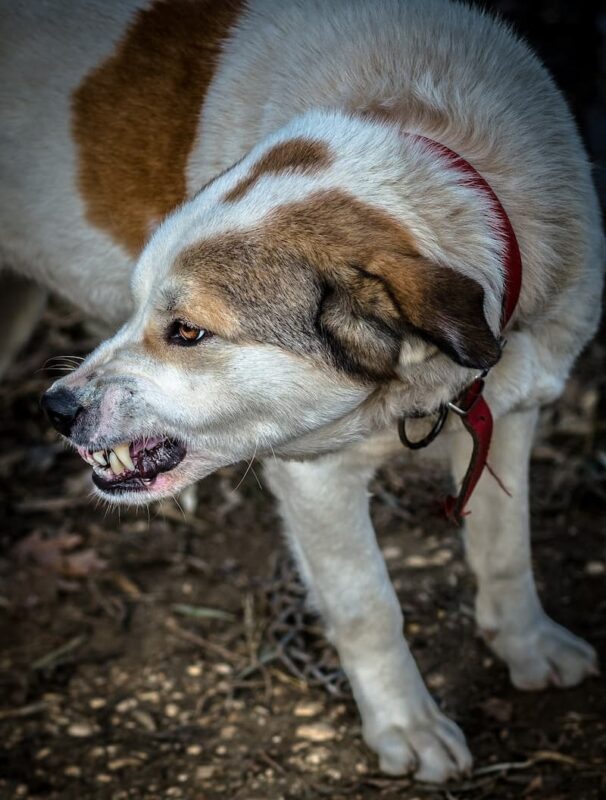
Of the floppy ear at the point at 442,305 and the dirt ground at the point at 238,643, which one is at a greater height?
the floppy ear at the point at 442,305

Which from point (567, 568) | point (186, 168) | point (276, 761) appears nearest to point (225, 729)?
point (276, 761)

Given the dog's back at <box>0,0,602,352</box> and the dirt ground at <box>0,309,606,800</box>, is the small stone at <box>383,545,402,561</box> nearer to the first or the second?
the dirt ground at <box>0,309,606,800</box>

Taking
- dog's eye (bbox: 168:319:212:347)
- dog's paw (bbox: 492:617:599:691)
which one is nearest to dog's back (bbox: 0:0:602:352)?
dog's eye (bbox: 168:319:212:347)

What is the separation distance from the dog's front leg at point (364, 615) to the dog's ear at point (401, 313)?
0.55 m

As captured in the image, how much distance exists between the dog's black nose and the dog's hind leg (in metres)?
1.58

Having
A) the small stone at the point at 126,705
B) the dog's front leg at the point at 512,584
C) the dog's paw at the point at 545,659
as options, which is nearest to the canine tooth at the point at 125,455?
the dog's front leg at the point at 512,584

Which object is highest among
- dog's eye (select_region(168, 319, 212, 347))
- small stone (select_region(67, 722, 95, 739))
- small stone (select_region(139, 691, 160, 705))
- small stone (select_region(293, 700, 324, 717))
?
dog's eye (select_region(168, 319, 212, 347))

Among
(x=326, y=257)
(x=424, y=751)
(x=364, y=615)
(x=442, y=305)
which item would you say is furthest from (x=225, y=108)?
(x=424, y=751)

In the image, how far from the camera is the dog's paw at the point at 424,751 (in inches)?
115

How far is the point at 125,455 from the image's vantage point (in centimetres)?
251

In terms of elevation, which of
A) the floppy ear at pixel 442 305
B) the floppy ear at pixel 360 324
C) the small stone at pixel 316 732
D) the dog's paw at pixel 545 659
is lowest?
the small stone at pixel 316 732

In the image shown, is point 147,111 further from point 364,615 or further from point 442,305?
point 364,615

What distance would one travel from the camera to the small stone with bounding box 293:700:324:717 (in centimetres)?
319

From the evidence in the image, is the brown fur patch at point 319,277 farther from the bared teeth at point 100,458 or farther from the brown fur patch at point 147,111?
the brown fur patch at point 147,111
